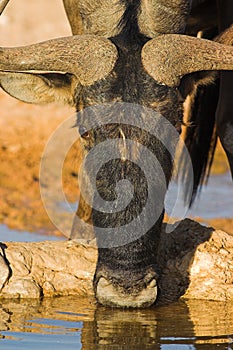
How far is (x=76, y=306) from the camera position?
7035 millimetres

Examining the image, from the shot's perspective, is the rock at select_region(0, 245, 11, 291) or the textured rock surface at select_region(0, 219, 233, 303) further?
the textured rock surface at select_region(0, 219, 233, 303)

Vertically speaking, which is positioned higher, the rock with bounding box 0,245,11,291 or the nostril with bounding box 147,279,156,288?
the rock with bounding box 0,245,11,291

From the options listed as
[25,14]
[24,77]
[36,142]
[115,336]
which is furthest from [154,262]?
[25,14]

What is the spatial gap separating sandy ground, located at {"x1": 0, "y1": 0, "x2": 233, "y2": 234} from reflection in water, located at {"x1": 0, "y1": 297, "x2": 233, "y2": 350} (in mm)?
2151

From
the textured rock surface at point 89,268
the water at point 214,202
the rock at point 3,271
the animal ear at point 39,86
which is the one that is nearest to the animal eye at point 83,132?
the animal ear at point 39,86

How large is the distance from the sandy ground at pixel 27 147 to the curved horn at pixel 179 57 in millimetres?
1764

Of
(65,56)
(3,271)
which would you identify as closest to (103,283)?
(3,271)

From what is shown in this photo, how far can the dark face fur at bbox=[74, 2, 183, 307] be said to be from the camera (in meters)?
6.54

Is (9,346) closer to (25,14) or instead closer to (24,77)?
(24,77)

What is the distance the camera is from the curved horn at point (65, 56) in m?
6.87

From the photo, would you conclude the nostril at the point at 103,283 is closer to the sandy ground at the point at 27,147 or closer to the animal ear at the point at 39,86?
the animal ear at the point at 39,86

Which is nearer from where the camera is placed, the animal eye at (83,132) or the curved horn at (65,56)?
the curved horn at (65,56)

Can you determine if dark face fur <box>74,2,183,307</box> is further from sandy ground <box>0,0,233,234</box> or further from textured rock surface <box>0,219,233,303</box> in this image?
sandy ground <box>0,0,233,234</box>

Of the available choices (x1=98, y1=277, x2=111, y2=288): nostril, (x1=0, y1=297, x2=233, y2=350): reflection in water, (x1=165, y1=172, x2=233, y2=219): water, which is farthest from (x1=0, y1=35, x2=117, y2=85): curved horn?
(x1=165, y1=172, x2=233, y2=219): water
